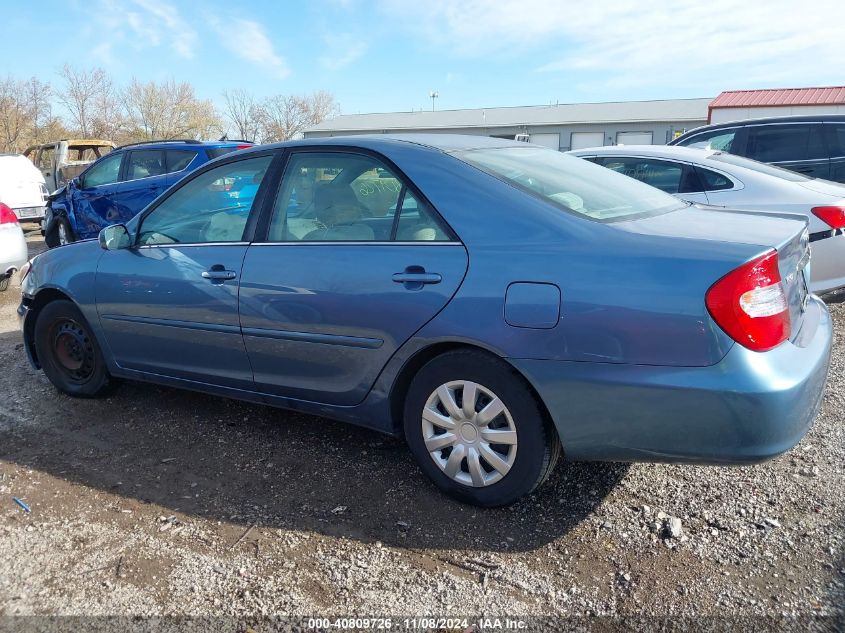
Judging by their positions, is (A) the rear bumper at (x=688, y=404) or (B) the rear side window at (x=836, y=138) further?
(B) the rear side window at (x=836, y=138)

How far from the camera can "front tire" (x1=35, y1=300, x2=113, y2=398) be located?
4.28m

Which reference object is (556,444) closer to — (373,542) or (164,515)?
(373,542)

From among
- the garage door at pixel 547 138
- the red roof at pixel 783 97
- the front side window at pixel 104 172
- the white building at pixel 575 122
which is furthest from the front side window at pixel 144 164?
the garage door at pixel 547 138

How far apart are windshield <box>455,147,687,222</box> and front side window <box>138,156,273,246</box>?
124 cm

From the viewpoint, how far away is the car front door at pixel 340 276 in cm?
288

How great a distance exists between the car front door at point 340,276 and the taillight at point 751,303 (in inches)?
38.9

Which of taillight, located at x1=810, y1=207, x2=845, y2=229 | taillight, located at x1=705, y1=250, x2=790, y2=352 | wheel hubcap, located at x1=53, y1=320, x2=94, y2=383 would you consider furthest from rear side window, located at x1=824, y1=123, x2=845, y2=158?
wheel hubcap, located at x1=53, y1=320, x2=94, y2=383

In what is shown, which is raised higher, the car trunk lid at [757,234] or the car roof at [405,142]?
the car roof at [405,142]

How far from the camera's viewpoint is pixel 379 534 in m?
2.80

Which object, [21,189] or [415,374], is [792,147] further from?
[21,189]

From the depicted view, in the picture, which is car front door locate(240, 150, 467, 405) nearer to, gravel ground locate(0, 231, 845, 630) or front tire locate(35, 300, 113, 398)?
gravel ground locate(0, 231, 845, 630)

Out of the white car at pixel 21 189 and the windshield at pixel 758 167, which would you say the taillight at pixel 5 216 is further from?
the windshield at pixel 758 167

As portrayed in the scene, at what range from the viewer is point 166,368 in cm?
386

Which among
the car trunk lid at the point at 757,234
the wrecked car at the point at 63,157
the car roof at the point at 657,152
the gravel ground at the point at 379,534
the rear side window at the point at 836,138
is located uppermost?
the wrecked car at the point at 63,157
